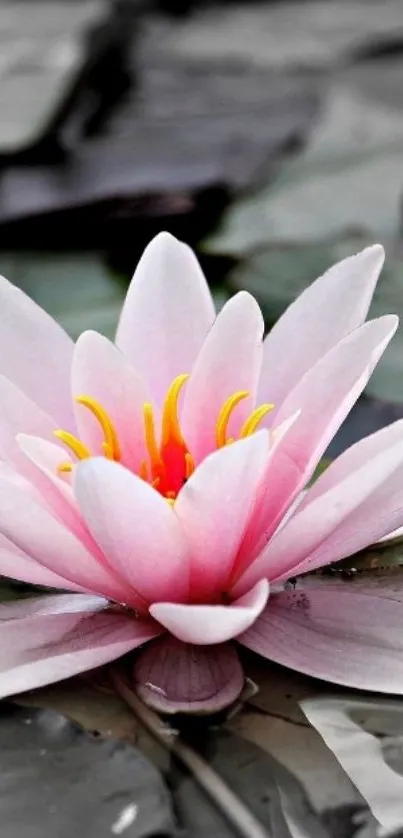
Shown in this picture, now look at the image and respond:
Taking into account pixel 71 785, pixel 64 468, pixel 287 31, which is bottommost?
pixel 71 785

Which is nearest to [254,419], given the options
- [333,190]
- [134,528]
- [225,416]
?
[225,416]

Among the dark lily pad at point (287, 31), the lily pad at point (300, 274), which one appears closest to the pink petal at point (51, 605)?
the lily pad at point (300, 274)

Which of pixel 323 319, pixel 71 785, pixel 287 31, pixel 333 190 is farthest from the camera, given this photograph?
pixel 287 31

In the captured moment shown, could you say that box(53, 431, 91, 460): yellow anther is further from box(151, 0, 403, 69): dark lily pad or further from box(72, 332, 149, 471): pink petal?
box(151, 0, 403, 69): dark lily pad

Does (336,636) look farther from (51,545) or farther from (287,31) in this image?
(287,31)

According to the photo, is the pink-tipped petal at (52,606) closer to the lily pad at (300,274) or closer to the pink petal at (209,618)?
the pink petal at (209,618)

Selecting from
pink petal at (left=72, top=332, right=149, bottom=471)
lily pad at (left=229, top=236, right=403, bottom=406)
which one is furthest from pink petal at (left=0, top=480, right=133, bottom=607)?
lily pad at (left=229, top=236, right=403, bottom=406)

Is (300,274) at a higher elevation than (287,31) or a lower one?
lower
